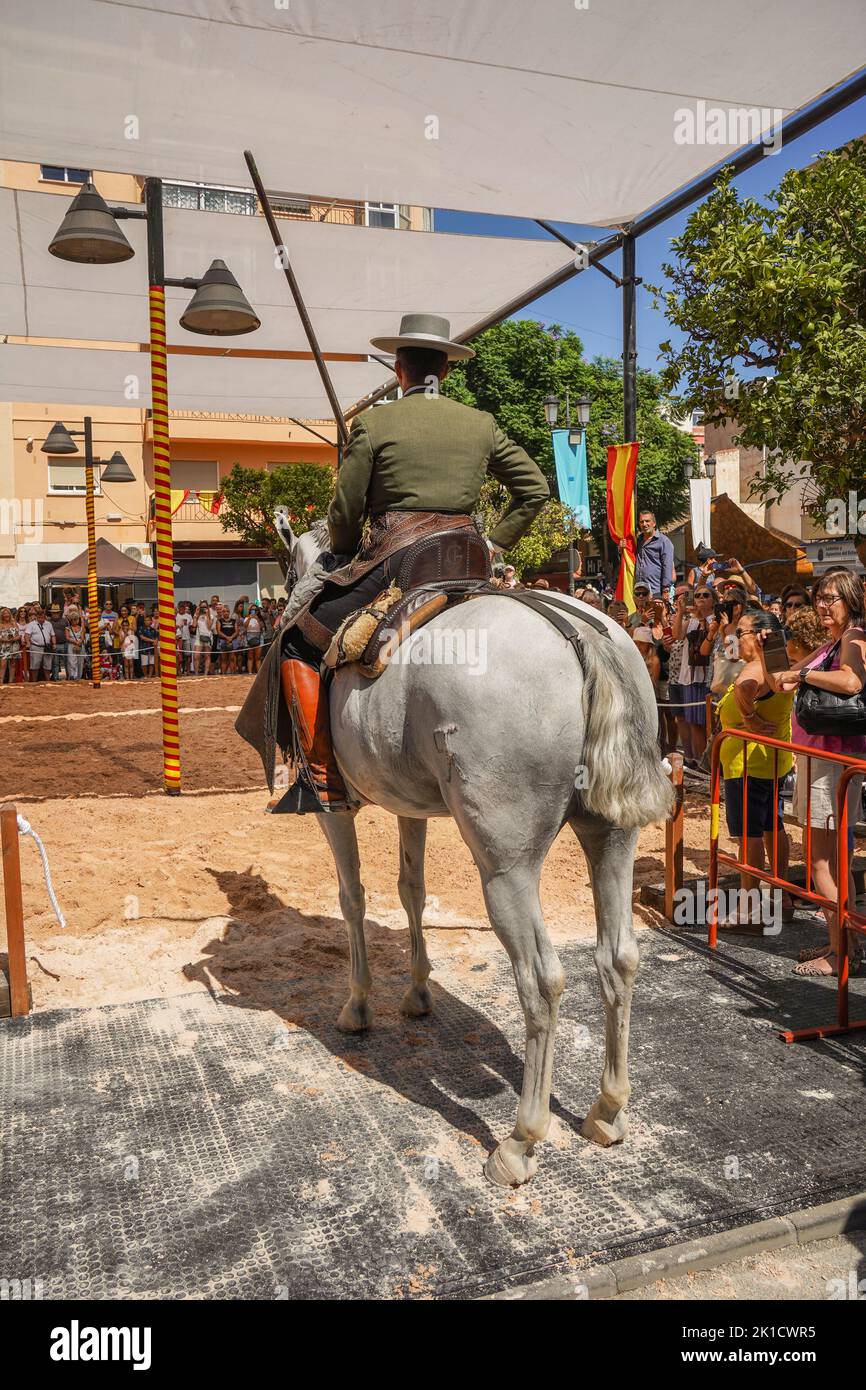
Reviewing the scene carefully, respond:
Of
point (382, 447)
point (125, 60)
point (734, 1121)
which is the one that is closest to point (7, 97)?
point (125, 60)

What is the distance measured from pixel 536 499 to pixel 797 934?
3399 mm

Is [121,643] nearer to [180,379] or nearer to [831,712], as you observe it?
[180,379]

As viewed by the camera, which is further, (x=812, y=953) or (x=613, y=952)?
(x=812, y=953)

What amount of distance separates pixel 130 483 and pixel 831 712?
3351cm

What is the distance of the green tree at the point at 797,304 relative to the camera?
6.85m

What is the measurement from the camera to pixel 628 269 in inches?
370

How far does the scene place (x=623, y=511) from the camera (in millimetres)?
10406

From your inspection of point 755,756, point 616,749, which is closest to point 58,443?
point 755,756

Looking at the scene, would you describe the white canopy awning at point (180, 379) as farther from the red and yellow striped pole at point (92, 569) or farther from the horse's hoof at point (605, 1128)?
the horse's hoof at point (605, 1128)

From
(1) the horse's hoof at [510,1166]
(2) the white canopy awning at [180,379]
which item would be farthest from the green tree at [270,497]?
(1) the horse's hoof at [510,1166]

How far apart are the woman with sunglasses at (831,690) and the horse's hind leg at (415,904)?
7.10 feet

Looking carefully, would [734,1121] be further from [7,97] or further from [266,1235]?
[7,97]

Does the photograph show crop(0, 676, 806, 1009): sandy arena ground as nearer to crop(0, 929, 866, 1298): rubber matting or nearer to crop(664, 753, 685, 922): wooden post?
crop(664, 753, 685, 922): wooden post

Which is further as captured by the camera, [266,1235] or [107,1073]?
[107,1073]
